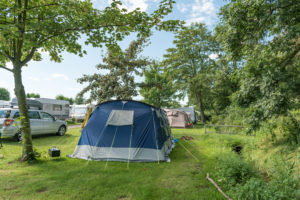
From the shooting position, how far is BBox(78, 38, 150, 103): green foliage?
43.8 ft

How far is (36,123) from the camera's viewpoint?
928 centimetres

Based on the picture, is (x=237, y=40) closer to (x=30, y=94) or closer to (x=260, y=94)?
(x=260, y=94)

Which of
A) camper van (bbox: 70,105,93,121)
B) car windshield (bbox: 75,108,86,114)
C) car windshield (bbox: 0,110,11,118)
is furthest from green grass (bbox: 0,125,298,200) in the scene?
car windshield (bbox: 75,108,86,114)

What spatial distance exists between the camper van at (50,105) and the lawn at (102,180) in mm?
14580

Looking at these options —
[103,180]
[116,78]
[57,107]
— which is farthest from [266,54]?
[57,107]

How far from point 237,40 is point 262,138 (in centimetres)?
374

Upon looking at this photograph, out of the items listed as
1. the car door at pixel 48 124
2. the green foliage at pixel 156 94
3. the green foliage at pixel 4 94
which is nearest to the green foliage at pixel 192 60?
the green foliage at pixel 156 94

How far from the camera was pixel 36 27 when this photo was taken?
4.21 meters

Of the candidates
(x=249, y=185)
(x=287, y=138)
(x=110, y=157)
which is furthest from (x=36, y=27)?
(x=287, y=138)

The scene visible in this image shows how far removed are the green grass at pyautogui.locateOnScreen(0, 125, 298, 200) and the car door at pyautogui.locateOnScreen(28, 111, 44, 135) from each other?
138 inches

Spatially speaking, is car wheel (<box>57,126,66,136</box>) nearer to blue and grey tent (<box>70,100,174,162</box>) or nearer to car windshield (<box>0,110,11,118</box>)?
car windshield (<box>0,110,11,118</box>)

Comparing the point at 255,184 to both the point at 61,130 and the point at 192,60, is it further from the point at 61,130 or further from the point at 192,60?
the point at 192,60

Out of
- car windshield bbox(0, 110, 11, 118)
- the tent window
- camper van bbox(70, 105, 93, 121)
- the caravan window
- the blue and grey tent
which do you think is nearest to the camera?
the blue and grey tent

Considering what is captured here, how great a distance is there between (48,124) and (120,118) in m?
6.05
